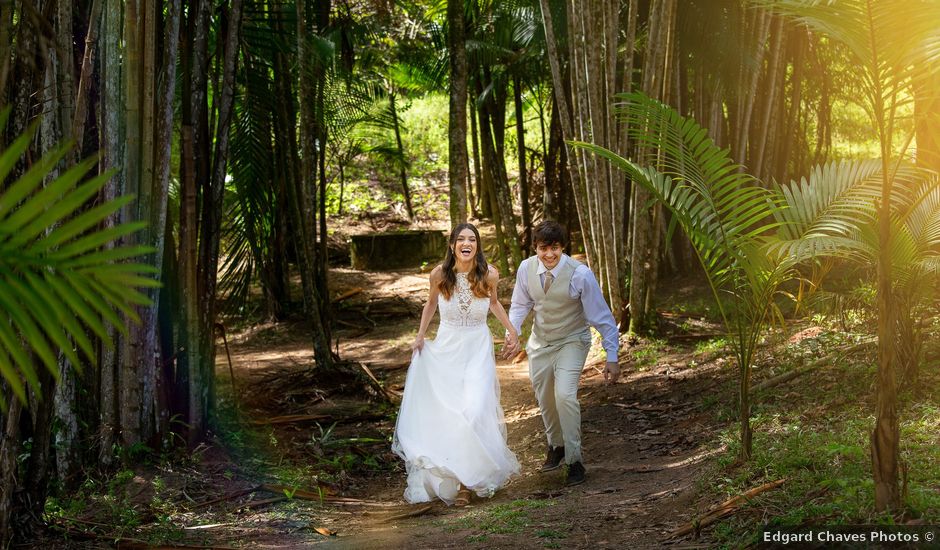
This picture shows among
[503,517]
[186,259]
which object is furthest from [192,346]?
[503,517]

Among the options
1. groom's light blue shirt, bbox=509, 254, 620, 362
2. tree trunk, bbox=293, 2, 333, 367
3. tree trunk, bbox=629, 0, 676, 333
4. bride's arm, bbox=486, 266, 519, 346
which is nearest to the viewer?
groom's light blue shirt, bbox=509, 254, 620, 362

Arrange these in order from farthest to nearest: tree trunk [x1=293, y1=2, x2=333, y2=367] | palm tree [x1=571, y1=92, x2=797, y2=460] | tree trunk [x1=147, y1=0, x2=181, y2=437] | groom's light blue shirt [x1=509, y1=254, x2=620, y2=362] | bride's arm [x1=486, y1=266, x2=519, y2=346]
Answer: tree trunk [x1=293, y1=2, x2=333, y2=367] < bride's arm [x1=486, y1=266, x2=519, y2=346] < groom's light blue shirt [x1=509, y1=254, x2=620, y2=362] < tree trunk [x1=147, y1=0, x2=181, y2=437] < palm tree [x1=571, y1=92, x2=797, y2=460]

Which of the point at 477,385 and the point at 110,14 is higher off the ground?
the point at 110,14

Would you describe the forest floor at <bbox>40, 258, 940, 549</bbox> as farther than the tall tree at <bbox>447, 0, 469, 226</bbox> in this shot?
No

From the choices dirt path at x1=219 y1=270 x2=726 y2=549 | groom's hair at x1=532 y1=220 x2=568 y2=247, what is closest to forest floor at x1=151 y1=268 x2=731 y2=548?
dirt path at x1=219 y1=270 x2=726 y2=549

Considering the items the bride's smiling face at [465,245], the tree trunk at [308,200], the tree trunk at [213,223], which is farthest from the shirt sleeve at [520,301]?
the tree trunk at [308,200]

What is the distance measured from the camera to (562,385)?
5.68m

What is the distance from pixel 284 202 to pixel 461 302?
7.88 metres

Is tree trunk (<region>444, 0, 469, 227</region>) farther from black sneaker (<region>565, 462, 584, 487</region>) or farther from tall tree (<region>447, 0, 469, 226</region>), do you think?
black sneaker (<region>565, 462, 584, 487</region>)

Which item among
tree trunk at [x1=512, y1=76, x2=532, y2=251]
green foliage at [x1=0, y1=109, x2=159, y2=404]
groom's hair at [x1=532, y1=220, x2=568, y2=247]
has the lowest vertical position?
green foliage at [x1=0, y1=109, x2=159, y2=404]

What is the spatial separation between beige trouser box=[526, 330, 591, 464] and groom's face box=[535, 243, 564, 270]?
20.2 inches

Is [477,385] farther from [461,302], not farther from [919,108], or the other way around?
[919,108]

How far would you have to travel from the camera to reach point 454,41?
9.66m

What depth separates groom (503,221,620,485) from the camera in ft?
18.6
